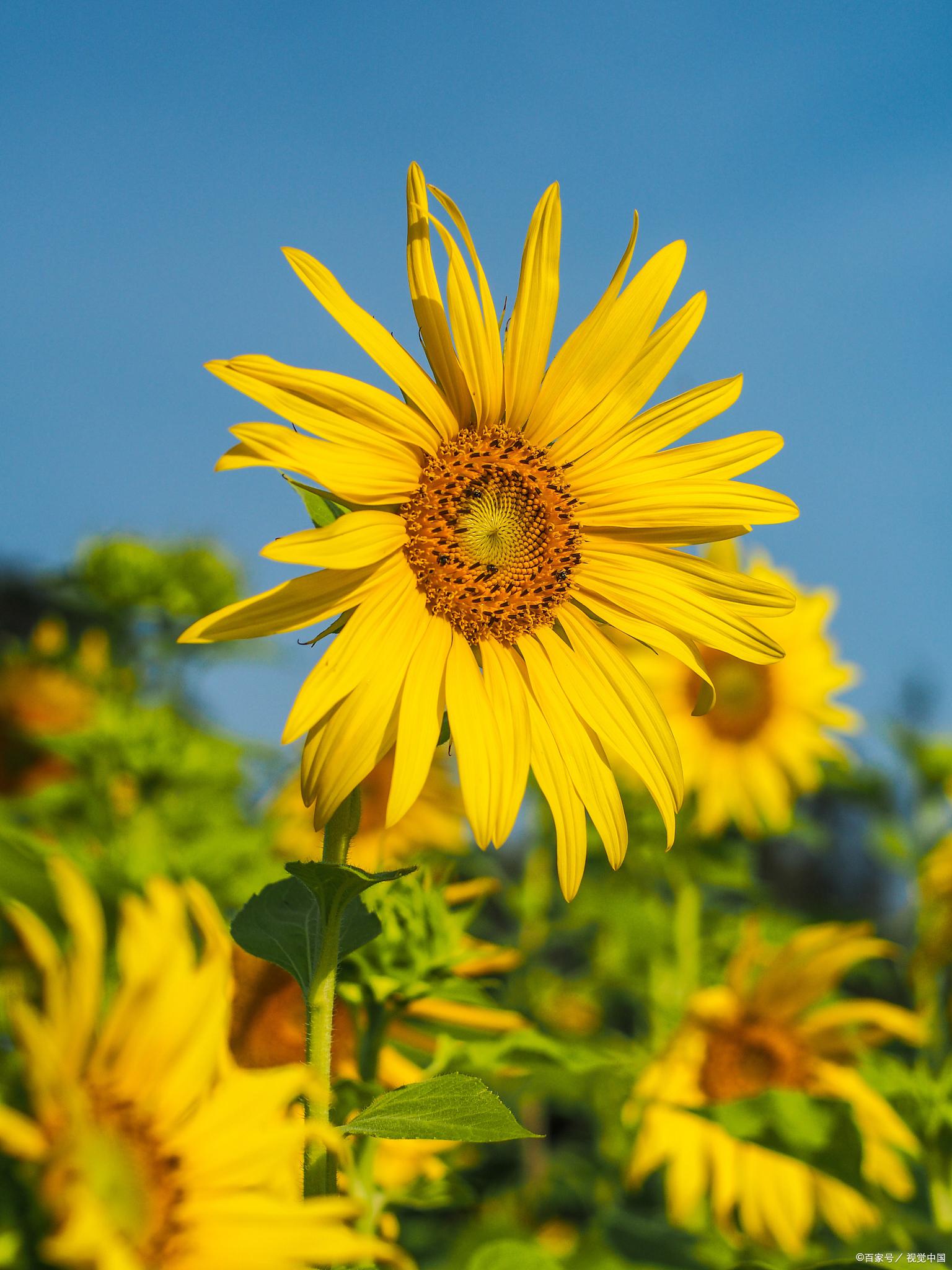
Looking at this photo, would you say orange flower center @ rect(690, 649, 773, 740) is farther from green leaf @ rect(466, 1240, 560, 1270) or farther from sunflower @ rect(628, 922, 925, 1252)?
green leaf @ rect(466, 1240, 560, 1270)

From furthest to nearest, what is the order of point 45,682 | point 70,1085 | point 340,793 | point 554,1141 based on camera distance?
point 554,1141
point 45,682
point 340,793
point 70,1085

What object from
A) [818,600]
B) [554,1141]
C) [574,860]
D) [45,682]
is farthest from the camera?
[554,1141]

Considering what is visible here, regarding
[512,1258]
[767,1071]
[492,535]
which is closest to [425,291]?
[492,535]

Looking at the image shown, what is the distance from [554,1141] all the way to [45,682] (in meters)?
3.54

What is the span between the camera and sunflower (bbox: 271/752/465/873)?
3.57 metres

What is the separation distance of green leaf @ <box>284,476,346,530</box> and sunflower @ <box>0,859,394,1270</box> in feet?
1.25

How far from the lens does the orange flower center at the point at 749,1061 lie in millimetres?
2480

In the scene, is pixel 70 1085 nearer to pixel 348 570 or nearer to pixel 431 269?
pixel 348 570

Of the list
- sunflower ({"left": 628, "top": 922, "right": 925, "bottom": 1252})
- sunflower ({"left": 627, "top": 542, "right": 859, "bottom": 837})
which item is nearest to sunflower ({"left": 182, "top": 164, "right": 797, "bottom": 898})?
sunflower ({"left": 628, "top": 922, "right": 925, "bottom": 1252})

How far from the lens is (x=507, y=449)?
51.5 inches

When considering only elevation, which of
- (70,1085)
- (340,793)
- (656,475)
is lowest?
(70,1085)

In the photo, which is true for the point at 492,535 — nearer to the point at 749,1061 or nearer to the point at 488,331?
the point at 488,331

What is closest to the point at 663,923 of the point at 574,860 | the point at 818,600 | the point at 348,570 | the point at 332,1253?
the point at 818,600

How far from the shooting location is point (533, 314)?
1.20 m
